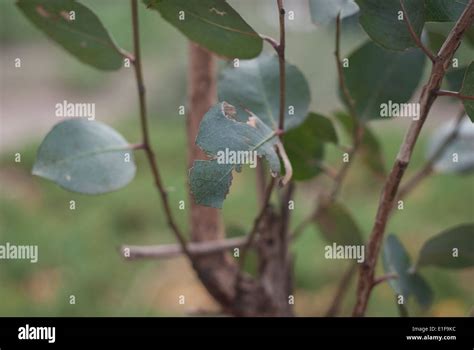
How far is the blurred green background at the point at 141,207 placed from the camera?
123 centimetres

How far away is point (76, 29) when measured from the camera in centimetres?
45

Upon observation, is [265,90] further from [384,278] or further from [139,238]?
[139,238]

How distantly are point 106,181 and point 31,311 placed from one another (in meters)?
0.79

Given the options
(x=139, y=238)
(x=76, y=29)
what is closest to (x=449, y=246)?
(x=76, y=29)

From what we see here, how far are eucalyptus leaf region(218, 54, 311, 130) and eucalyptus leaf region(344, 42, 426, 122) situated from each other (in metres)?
0.06

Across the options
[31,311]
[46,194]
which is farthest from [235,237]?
[46,194]

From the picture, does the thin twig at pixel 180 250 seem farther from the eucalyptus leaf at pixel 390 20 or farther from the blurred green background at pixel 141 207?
the blurred green background at pixel 141 207

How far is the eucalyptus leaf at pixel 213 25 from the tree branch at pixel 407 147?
10cm

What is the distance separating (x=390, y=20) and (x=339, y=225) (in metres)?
0.20

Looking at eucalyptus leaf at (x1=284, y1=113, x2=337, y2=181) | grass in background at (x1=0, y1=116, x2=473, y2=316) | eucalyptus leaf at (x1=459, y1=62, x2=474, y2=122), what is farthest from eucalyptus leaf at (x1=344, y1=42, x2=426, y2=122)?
grass in background at (x1=0, y1=116, x2=473, y2=316)

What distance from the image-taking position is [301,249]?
1361 millimetres

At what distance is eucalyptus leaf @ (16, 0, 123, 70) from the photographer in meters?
0.44

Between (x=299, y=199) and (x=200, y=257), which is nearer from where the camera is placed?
(x=200, y=257)
